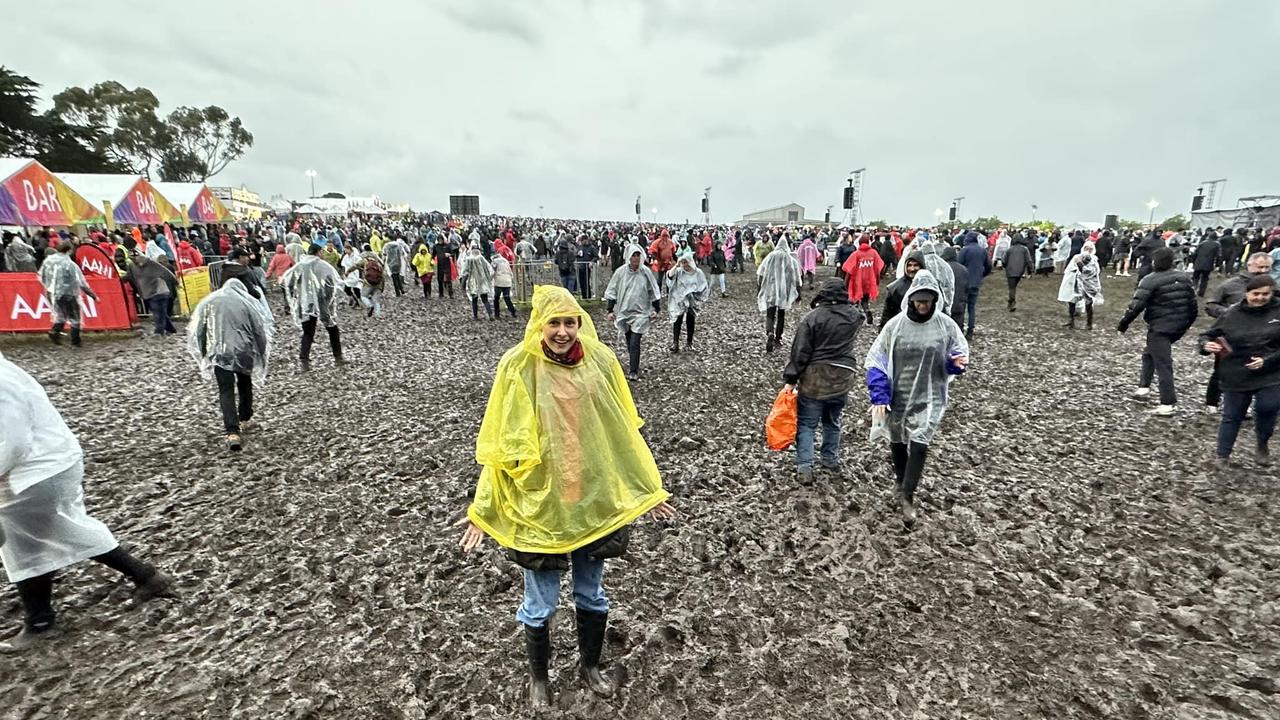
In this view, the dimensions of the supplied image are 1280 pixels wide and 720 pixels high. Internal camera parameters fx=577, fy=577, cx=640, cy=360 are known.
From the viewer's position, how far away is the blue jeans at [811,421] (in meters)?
5.37

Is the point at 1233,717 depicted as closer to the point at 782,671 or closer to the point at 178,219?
Result: the point at 782,671

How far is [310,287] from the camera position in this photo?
899 centimetres

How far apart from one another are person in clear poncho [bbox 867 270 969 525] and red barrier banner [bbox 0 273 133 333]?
13.9 metres

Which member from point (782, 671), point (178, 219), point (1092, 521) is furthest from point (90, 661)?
point (178, 219)

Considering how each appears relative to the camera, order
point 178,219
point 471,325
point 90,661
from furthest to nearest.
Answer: point 178,219
point 471,325
point 90,661

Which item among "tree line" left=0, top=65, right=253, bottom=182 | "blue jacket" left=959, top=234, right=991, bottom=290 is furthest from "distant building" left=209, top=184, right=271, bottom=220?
"blue jacket" left=959, top=234, right=991, bottom=290

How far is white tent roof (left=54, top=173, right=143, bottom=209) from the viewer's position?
20.4m

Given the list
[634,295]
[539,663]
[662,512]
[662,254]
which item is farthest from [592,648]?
[662,254]

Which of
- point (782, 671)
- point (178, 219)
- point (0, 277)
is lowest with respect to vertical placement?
point (782, 671)

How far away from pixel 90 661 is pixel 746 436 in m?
5.63

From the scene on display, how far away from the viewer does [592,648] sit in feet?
9.82

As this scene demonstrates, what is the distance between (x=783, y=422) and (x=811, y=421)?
28 cm

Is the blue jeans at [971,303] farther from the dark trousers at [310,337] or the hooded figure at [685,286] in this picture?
the dark trousers at [310,337]

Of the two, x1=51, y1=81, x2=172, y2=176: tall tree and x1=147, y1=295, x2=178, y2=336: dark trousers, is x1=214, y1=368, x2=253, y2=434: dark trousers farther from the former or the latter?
x1=51, y1=81, x2=172, y2=176: tall tree
